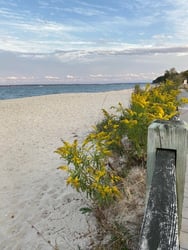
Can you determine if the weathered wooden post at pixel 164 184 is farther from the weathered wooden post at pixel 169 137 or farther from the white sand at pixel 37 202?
the white sand at pixel 37 202

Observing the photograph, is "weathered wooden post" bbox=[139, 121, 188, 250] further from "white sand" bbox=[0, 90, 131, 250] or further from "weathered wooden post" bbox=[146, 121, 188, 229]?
"white sand" bbox=[0, 90, 131, 250]

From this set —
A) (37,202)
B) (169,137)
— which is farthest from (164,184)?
(37,202)

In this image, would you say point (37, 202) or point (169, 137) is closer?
point (169, 137)

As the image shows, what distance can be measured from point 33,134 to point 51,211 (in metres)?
5.89

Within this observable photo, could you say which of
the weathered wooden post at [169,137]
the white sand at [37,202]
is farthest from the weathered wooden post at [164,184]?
the white sand at [37,202]

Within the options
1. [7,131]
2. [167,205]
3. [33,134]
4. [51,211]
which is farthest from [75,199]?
[7,131]

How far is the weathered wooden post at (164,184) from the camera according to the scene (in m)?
1.04

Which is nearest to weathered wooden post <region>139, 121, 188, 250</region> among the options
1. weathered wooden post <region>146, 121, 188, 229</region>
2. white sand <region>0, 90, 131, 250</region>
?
weathered wooden post <region>146, 121, 188, 229</region>

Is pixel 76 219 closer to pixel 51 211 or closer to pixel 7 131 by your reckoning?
pixel 51 211

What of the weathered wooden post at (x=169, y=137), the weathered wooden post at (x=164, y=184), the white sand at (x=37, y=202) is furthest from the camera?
the white sand at (x=37, y=202)

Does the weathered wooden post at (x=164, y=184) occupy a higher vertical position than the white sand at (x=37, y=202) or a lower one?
higher

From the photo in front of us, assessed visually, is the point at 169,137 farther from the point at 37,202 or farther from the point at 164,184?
the point at 37,202

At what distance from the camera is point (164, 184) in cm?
140

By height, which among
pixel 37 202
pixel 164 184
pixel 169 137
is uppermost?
pixel 169 137
